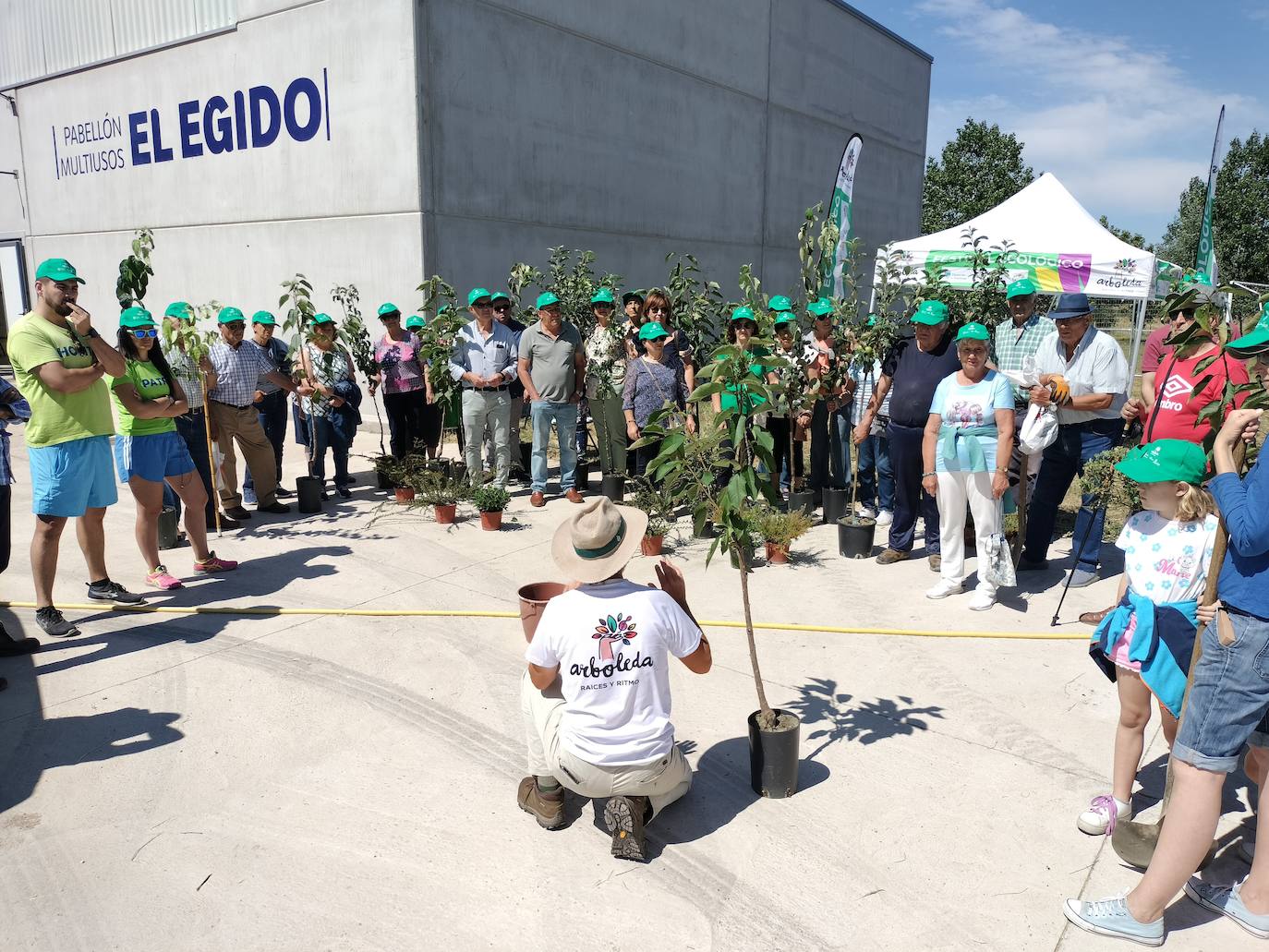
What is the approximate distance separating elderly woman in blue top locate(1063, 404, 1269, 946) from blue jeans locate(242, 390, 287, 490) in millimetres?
7623

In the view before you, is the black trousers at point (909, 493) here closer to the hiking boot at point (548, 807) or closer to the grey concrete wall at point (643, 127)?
the hiking boot at point (548, 807)

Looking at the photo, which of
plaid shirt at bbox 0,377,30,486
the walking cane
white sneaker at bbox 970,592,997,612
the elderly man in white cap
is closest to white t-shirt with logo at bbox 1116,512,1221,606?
the elderly man in white cap

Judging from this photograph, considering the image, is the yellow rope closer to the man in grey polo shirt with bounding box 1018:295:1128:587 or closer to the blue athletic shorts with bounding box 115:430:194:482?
the blue athletic shorts with bounding box 115:430:194:482

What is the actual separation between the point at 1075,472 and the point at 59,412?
6756 mm

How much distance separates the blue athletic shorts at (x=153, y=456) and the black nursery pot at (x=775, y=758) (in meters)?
4.52

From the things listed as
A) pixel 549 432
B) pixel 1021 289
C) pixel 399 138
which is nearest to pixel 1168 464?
pixel 1021 289

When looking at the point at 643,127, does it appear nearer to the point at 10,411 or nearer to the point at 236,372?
the point at 236,372

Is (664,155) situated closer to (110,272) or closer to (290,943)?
(110,272)

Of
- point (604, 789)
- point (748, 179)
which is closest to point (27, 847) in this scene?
point (604, 789)

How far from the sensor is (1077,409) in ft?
19.6

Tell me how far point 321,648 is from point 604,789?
8.69 ft

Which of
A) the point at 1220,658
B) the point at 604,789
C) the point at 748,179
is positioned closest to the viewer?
the point at 1220,658

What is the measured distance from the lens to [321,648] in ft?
16.9

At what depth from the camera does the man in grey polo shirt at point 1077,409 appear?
229 inches
